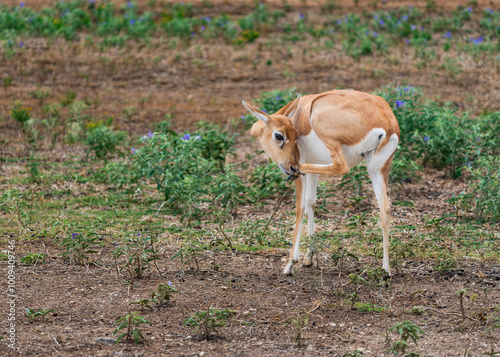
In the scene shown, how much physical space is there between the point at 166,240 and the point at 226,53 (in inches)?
334

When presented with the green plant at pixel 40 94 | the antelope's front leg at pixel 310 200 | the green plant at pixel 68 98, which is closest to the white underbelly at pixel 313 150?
the antelope's front leg at pixel 310 200

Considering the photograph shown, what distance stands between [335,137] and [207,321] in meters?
1.73

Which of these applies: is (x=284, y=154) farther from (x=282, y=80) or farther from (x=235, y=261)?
(x=282, y=80)

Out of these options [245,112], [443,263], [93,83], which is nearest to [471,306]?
[443,263]

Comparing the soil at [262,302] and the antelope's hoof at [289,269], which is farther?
the antelope's hoof at [289,269]

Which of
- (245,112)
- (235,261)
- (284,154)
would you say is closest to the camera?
(284,154)

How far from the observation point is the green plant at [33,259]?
18.3 ft

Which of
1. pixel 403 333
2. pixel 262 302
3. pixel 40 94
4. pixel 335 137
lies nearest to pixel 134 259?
pixel 262 302

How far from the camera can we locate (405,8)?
16.5m

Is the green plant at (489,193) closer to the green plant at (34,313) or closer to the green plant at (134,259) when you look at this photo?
the green plant at (134,259)

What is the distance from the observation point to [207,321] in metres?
4.24

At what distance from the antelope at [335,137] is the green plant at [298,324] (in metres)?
1.05

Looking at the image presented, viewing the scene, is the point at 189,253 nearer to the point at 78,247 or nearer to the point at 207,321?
the point at 78,247

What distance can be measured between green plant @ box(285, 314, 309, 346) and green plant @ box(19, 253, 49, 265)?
2.27 m
